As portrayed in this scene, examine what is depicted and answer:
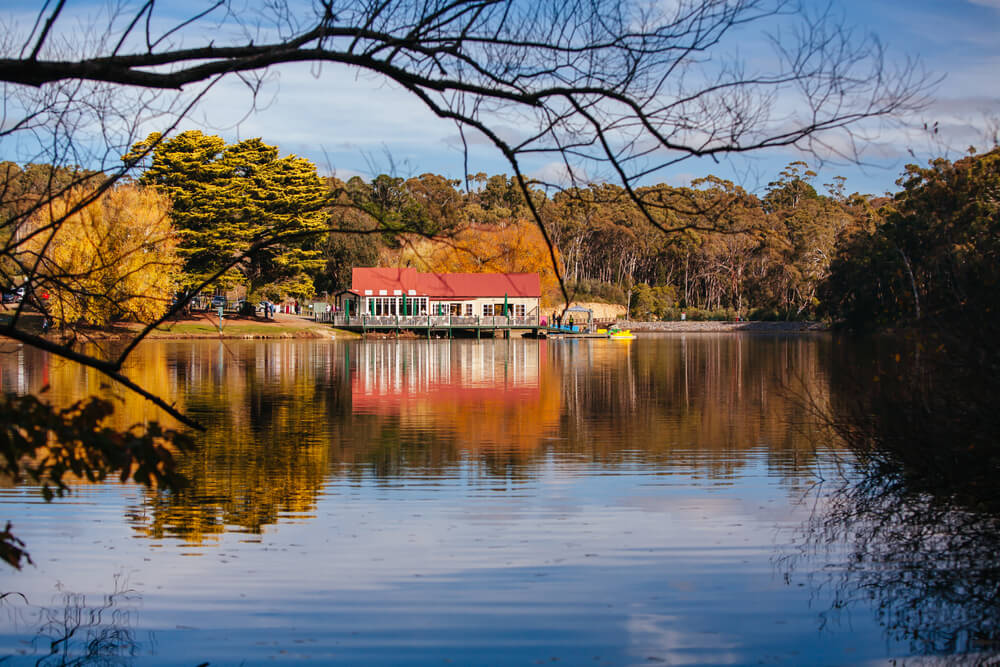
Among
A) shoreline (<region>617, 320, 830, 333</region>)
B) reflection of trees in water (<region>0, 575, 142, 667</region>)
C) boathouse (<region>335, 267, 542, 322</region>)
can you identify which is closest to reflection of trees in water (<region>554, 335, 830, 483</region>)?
reflection of trees in water (<region>0, 575, 142, 667</region>)

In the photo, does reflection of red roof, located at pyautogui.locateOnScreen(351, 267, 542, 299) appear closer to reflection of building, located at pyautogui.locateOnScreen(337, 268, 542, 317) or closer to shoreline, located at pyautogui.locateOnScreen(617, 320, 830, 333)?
reflection of building, located at pyautogui.locateOnScreen(337, 268, 542, 317)

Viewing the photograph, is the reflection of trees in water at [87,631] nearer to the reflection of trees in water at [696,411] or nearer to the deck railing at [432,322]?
the reflection of trees in water at [696,411]

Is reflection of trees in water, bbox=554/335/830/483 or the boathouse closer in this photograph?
reflection of trees in water, bbox=554/335/830/483

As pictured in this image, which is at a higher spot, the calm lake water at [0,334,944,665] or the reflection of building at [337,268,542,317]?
the reflection of building at [337,268,542,317]

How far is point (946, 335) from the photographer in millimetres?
6965

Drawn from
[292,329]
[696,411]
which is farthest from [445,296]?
[696,411]

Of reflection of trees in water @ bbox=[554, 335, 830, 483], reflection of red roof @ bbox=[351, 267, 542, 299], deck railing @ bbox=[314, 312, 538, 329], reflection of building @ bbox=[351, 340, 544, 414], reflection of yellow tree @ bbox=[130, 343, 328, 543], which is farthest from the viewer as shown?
reflection of red roof @ bbox=[351, 267, 542, 299]

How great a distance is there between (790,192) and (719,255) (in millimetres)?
19256

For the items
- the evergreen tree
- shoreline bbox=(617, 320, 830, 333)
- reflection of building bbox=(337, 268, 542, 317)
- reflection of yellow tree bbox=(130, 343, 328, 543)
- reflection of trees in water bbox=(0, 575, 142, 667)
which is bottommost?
reflection of trees in water bbox=(0, 575, 142, 667)

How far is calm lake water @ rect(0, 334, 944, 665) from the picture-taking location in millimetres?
6312

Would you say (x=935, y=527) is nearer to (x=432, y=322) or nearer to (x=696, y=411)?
(x=696, y=411)

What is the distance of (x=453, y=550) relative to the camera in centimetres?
859

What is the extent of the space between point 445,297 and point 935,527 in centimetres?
5701

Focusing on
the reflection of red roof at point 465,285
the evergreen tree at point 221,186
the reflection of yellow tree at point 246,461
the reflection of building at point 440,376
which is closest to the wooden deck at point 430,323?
the reflection of red roof at point 465,285
